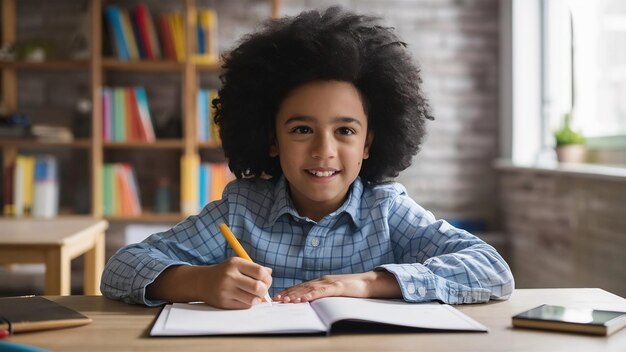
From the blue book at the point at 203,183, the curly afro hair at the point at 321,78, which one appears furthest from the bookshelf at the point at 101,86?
the curly afro hair at the point at 321,78

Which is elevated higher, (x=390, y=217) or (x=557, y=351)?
(x=390, y=217)

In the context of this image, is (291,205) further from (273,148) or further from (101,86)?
(101,86)

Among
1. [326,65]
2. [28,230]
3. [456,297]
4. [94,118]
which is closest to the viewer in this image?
[456,297]

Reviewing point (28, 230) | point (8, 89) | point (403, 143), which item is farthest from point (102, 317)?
point (8, 89)

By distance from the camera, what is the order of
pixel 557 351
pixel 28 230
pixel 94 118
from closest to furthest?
1. pixel 557 351
2. pixel 28 230
3. pixel 94 118

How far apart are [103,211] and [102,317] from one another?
10.7 feet

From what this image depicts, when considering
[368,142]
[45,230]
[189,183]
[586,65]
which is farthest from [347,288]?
[189,183]

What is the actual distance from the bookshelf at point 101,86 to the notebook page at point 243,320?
315 centimetres

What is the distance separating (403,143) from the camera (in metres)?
1.79

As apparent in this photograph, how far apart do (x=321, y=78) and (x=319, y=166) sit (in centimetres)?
18

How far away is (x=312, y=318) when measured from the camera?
1145mm

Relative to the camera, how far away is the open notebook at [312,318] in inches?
43.1

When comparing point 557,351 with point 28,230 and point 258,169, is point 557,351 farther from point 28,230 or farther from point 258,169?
point 28,230

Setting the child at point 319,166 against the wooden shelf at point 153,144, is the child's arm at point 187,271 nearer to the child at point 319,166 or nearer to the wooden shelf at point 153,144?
the child at point 319,166
